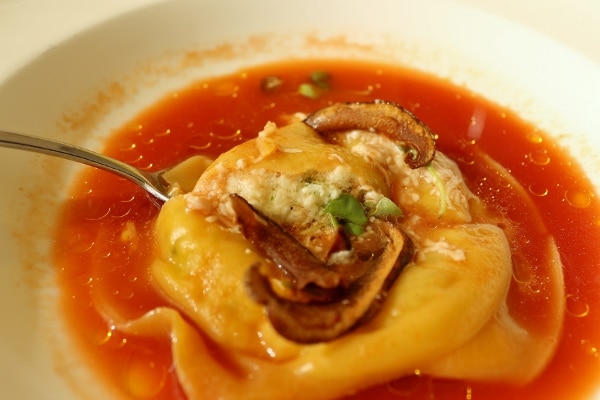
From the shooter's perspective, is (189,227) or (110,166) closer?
(189,227)

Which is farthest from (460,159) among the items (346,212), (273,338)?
(273,338)

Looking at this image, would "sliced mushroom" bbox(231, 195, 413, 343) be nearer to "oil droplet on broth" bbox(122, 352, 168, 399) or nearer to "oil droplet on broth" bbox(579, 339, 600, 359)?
"oil droplet on broth" bbox(122, 352, 168, 399)

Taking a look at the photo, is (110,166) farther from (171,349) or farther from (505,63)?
(505,63)

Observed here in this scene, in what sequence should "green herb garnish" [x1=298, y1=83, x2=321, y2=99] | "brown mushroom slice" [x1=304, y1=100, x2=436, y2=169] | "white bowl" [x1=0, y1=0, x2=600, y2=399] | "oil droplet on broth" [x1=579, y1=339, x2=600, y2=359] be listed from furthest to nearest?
"green herb garnish" [x1=298, y1=83, x2=321, y2=99] < "white bowl" [x1=0, y1=0, x2=600, y2=399] < "brown mushroom slice" [x1=304, y1=100, x2=436, y2=169] < "oil droplet on broth" [x1=579, y1=339, x2=600, y2=359]

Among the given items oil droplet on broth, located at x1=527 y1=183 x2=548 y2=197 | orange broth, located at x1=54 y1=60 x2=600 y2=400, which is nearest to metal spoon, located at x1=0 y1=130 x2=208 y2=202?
orange broth, located at x1=54 y1=60 x2=600 y2=400

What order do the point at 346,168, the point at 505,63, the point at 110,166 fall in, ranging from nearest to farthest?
the point at 346,168 < the point at 110,166 < the point at 505,63

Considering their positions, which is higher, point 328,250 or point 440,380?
point 328,250

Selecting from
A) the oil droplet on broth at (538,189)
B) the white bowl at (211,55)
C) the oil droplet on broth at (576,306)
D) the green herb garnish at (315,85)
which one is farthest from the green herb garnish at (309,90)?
the oil droplet on broth at (576,306)
